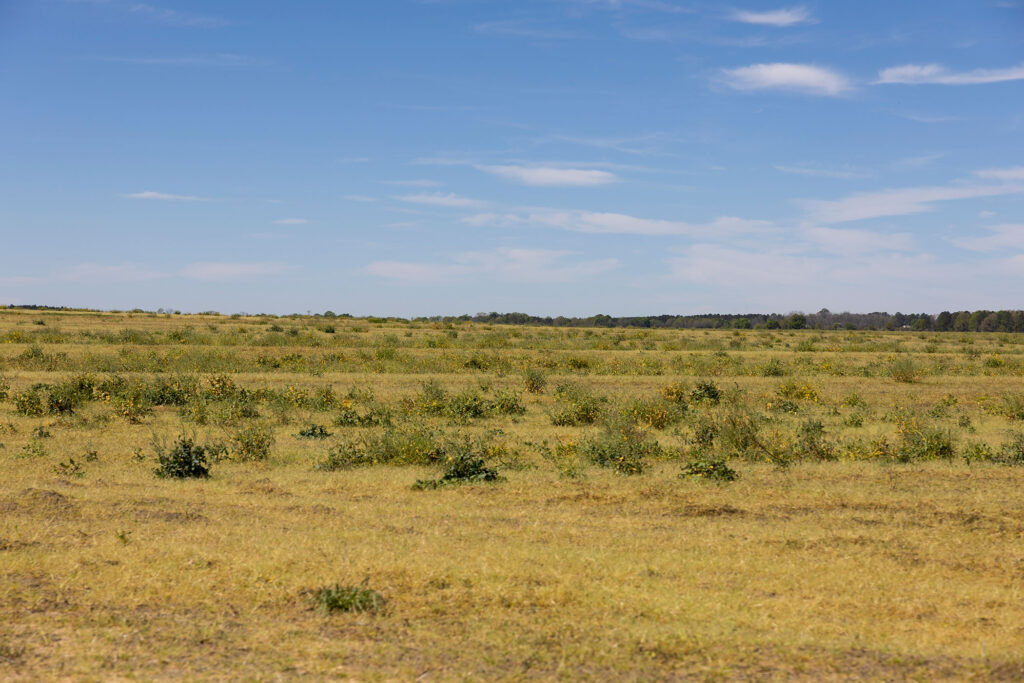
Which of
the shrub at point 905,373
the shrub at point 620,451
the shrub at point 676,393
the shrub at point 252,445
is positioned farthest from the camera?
the shrub at point 905,373

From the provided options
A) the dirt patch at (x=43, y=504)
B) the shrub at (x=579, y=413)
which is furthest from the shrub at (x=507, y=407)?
the dirt patch at (x=43, y=504)

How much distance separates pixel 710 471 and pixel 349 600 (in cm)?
675

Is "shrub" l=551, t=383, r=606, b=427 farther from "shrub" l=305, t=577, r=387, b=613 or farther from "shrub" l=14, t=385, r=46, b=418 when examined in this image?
"shrub" l=305, t=577, r=387, b=613

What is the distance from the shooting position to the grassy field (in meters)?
5.87

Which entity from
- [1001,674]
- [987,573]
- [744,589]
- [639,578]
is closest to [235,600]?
[639,578]

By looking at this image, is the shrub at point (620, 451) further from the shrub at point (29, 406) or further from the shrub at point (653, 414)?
the shrub at point (29, 406)

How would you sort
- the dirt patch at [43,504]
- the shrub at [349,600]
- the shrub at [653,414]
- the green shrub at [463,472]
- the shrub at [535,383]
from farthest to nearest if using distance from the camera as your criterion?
the shrub at [535,383] → the shrub at [653,414] → the green shrub at [463,472] → the dirt patch at [43,504] → the shrub at [349,600]

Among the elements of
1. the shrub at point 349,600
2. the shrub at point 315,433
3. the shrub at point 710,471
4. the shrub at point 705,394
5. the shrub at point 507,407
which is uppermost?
the shrub at point 705,394

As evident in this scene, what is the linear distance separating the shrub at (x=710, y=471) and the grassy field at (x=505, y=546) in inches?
1.3

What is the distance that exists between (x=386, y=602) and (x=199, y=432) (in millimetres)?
11499

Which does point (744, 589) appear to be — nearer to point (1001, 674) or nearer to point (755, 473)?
point (1001, 674)

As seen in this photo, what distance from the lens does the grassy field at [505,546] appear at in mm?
5871

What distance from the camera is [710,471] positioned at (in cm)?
1193

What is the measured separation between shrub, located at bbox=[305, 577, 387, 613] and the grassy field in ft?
0.06
